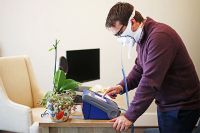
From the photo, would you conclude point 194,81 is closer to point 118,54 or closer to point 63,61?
point 63,61

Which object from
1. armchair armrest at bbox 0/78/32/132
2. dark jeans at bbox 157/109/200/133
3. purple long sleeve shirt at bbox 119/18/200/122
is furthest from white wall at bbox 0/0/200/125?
dark jeans at bbox 157/109/200/133

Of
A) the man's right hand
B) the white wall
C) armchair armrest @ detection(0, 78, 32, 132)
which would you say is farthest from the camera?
the white wall

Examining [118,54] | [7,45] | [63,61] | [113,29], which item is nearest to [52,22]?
[7,45]

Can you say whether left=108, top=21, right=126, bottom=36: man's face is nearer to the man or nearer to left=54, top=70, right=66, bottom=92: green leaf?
the man

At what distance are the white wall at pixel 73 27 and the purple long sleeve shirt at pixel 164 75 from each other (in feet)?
5.71

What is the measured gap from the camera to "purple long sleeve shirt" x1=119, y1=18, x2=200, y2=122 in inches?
56.8

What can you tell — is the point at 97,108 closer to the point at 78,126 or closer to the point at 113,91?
the point at 78,126

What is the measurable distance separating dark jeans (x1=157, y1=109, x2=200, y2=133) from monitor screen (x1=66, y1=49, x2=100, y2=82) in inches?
46.2

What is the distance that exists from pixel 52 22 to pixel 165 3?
1.36 metres

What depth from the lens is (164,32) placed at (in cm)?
153

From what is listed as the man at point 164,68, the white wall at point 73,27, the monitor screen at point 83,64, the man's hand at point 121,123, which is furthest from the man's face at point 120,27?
the white wall at point 73,27

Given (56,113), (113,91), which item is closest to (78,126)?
(56,113)

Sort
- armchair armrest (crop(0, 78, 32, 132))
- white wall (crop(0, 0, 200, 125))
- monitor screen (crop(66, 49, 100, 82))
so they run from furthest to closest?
white wall (crop(0, 0, 200, 125)), monitor screen (crop(66, 49, 100, 82)), armchair armrest (crop(0, 78, 32, 132))

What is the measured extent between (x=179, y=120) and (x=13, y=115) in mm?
1445
